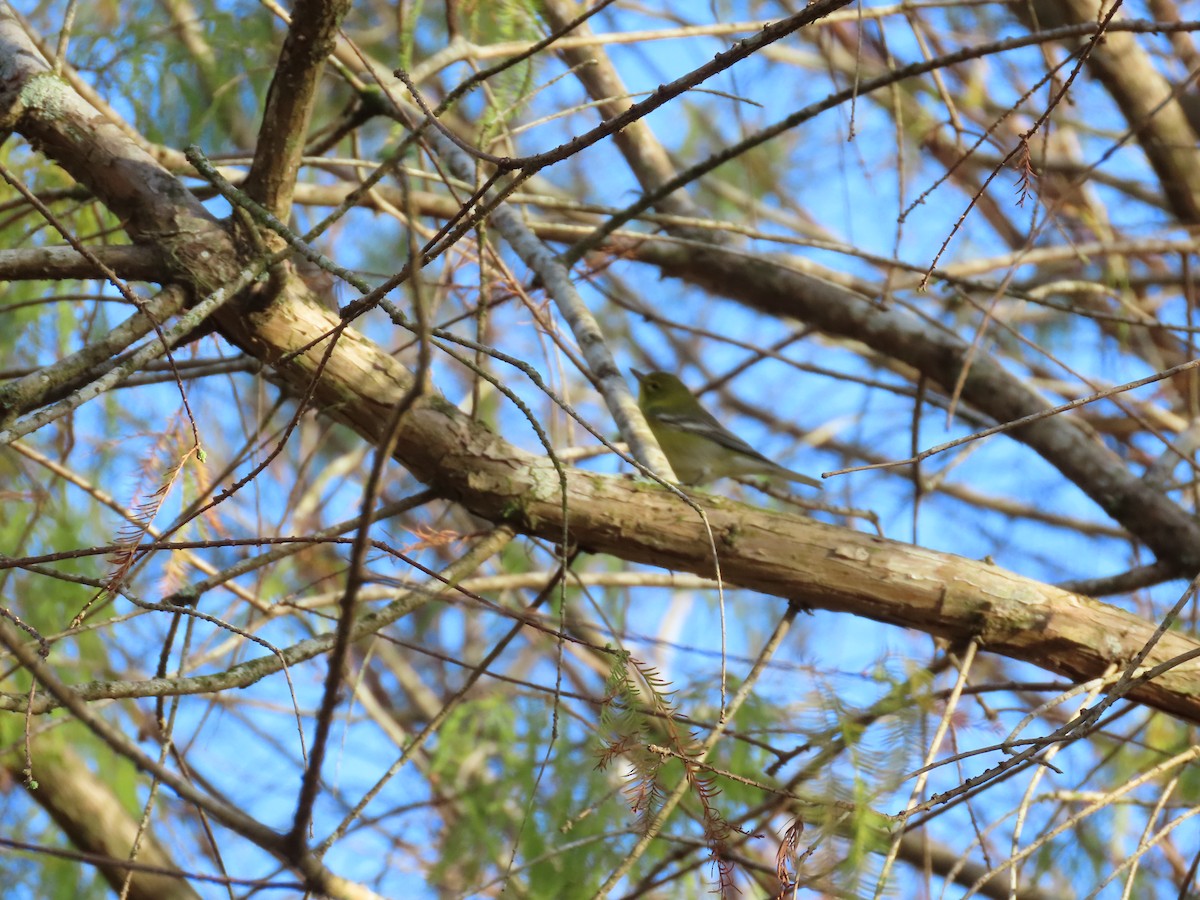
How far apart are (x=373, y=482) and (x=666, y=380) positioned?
4.95 m

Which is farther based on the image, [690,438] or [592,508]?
[690,438]

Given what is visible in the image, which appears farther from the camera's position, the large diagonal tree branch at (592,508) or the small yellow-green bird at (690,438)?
the small yellow-green bird at (690,438)

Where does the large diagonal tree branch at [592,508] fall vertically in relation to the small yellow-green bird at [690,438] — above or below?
below

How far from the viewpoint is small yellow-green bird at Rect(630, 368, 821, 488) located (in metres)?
5.14

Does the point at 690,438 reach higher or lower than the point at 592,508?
higher

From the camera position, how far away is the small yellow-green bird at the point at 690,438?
5.14 metres

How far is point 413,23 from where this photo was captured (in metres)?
2.87

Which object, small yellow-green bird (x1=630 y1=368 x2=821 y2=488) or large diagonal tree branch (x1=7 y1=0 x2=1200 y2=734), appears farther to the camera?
small yellow-green bird (x1=630 y1=368 x2=821 y2=488)

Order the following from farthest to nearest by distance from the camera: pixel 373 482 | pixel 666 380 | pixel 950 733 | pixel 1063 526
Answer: pixel 666 380
pixel 1063 526
pixel 950 733
pixel 373 482

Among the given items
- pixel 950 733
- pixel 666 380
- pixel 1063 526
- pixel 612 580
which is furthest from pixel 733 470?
pixel 950 733

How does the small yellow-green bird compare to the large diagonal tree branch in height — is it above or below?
above

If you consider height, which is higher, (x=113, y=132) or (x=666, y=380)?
(x=666, y=380)

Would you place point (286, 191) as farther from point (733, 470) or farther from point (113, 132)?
point (733, 470)

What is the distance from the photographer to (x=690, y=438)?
5.35 m
